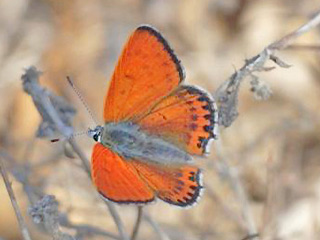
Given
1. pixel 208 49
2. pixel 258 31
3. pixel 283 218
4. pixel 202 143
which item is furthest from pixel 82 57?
pixel 202 143

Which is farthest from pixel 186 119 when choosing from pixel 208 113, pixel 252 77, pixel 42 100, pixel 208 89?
pixel 208 89

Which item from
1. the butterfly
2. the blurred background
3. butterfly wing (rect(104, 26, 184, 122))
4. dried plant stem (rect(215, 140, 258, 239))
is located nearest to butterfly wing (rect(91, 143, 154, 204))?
the butterfly

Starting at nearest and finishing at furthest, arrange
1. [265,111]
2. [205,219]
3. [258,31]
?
[205,219] < [265,111] < [258,31]

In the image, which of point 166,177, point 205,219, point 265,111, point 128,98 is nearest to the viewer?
point 166,177

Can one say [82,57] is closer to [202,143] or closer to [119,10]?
[119,10]

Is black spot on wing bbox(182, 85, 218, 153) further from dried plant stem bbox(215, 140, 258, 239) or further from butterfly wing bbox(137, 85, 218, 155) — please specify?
dried plant stem bbox(215, 140, 258, 239)

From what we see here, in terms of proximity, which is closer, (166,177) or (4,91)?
(166,177)
